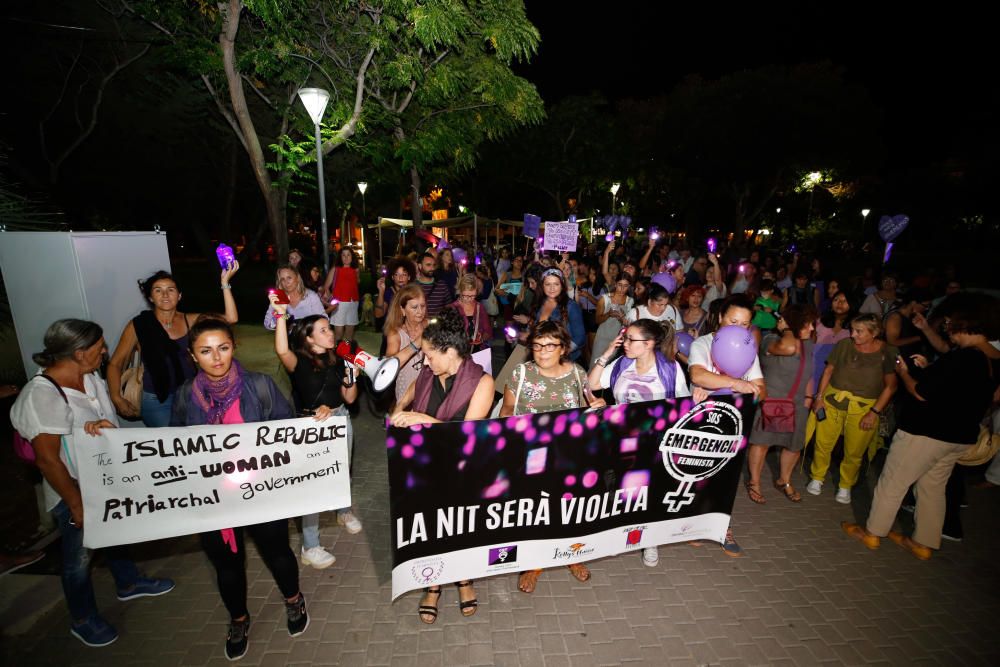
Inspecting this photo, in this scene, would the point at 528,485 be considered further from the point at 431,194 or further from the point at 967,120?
the point at 431,194

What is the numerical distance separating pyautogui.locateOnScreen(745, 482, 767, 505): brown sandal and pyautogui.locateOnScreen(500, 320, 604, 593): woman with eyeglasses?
8.29 ft

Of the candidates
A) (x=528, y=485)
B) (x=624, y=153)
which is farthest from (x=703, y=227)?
(x=528, y=485)

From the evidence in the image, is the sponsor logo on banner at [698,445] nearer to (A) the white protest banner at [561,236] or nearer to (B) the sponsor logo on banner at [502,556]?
(B) the sponsor logo on banner at [502,556]

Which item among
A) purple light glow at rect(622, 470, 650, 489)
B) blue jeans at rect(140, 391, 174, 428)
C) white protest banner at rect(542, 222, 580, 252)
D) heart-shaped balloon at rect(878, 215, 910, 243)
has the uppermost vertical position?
heart-shaped balloon at rect(878, 215, 910, 243)

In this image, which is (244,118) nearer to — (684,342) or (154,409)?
(154,409)

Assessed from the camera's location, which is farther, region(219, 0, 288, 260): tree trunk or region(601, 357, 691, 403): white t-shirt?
region(219, 0, 288, 260): tree trunk

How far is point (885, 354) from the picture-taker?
441 centimetres

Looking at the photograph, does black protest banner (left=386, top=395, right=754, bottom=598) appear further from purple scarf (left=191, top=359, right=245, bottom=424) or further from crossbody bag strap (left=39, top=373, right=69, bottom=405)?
crossbody bag strap (left=39, top=373, right=69, bottom=405)

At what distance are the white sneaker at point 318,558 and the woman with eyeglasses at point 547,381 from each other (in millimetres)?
1573

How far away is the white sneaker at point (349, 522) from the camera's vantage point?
424 cm

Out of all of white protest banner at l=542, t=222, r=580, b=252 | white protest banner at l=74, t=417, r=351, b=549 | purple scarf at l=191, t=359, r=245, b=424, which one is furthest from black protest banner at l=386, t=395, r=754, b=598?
white protest banner at l=542, t=222, r=580, b=252

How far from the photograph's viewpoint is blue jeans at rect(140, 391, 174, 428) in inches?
151

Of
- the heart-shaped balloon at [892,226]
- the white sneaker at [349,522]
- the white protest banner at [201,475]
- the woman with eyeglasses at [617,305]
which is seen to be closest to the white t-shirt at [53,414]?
the white protest banner at [201,475]

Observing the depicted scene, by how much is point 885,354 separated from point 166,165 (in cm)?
2227
